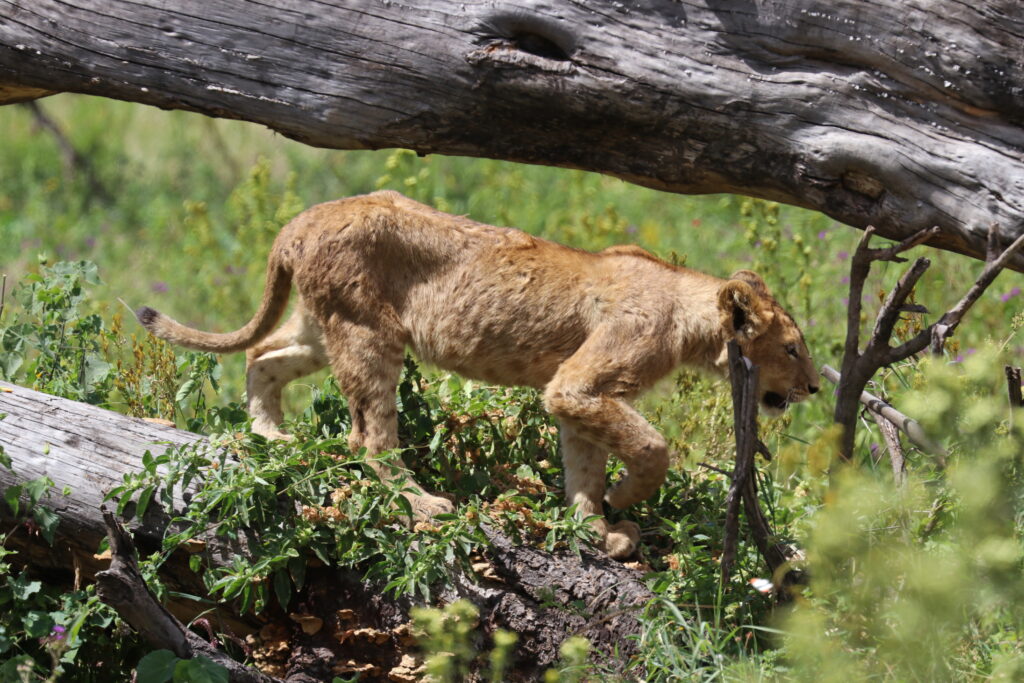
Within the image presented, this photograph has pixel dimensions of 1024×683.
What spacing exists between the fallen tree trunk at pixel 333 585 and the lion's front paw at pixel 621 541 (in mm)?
258

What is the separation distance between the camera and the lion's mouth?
585 cm

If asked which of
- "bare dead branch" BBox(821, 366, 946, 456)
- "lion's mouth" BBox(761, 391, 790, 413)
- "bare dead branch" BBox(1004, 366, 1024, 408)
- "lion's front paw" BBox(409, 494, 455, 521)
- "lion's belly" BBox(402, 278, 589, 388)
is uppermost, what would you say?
"bare dead branch" BBox(1004, 366, 1024, 408)

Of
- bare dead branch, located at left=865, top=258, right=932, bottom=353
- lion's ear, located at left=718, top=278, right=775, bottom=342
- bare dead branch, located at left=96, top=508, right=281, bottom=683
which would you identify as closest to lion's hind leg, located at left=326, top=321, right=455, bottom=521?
bare dead branch, located at left=96, top=508, right=281, bottom=683

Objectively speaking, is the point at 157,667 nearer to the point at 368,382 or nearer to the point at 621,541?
the point at 368,382

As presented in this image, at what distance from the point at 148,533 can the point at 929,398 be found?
290cm

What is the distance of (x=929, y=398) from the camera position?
3.19 m

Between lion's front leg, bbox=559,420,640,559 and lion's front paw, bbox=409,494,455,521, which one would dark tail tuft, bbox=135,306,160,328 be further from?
lion's front leg, bbox=559,420,640,559

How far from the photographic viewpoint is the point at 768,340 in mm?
5664

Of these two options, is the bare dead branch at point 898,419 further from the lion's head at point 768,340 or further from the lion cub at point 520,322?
the lion cub at point 520,322

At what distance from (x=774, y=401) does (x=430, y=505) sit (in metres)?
1.88

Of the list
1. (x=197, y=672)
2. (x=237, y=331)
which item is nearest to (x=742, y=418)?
(x=197, y=672)

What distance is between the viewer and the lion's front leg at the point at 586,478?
17.1 ft

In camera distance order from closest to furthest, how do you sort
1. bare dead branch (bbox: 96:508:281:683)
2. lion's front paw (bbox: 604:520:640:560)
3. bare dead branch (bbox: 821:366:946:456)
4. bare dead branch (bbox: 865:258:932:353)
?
bare dead branch (bbox: 96:508:281:683)
bare dead branch (bbox: 865:258:932:353)
bare dead branch (bbox: 821:366:946:456)
lion's front paw (bbox: 604:520:640:560)

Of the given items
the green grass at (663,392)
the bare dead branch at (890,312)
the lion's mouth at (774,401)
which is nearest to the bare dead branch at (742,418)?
the green grass at (663,392)
